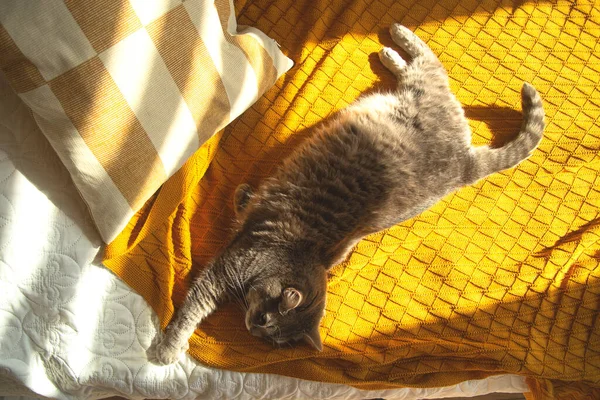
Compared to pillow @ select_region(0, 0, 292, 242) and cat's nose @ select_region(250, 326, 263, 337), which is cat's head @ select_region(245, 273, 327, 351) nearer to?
cat's nose @ select_region(250, 326, 263, 337)

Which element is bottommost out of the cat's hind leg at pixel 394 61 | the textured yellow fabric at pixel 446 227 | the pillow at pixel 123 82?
the textured yellow fabric at pixel 446 227

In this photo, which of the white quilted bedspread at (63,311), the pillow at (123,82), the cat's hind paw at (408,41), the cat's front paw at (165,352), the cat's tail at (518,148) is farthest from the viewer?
the cat's hind paw at (408,41)

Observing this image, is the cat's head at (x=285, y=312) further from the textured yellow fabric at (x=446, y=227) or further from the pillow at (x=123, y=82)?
the pillow at (x=123, y=82)

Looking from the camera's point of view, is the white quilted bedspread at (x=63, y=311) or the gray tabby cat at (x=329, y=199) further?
the gray tabby cat at (x=329, y=199)

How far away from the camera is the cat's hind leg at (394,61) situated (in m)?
1.52

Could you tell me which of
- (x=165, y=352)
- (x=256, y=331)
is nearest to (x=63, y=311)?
(x=165, y=352)

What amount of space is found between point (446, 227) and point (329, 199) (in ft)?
1.34

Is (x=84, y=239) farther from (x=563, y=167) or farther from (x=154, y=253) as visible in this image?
(x=563, y=167)

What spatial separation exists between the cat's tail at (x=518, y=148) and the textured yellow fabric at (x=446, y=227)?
0.07 m

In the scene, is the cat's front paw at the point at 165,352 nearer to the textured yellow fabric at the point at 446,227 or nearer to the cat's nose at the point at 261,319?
the textured yellow fabric at the point at 446,227

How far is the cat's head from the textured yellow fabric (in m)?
0.05

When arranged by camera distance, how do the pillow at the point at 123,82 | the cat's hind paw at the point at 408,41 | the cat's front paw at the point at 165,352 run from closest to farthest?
the pillow at the point at 123,82
the cat's front paw at the point at 165,352
the cat's hind paw at the point at 408,41

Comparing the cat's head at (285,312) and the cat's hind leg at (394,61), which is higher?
the cat's hind leg at (394,61)

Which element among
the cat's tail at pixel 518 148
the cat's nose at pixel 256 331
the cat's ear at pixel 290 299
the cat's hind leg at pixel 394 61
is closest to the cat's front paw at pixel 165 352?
the cat's nose at pixel 256 331
